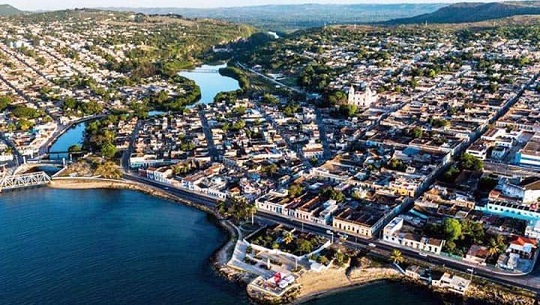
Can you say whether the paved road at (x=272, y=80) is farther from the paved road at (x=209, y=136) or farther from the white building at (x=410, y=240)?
the white building at (x=410, y=240)

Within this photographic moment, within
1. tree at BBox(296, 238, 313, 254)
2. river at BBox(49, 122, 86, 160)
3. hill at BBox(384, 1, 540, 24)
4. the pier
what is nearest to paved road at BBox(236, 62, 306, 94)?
river at BBox(49, 122, 86, 160)

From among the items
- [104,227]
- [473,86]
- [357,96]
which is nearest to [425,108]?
[357,96]

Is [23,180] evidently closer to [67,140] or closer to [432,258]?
[67,140]

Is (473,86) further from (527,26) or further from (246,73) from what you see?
(527,26)

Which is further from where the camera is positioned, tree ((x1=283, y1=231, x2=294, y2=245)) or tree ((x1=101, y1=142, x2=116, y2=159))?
tree ((x1=101, y1=142, x2=116, y2=159))

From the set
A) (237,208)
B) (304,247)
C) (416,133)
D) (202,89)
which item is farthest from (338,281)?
(202,89)

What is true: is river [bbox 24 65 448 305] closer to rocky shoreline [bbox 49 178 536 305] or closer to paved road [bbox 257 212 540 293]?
rocky shoreline [bbox 49 178 536 305]

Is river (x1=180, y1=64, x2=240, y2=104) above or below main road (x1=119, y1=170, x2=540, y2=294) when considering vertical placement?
above
